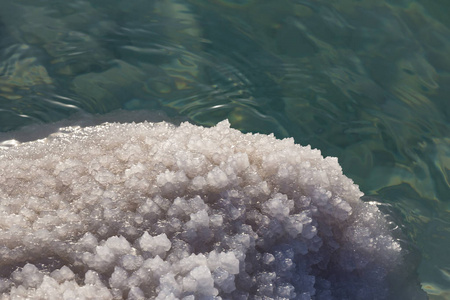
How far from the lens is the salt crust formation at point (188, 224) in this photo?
4.49 feet

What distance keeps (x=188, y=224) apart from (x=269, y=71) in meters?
1.30

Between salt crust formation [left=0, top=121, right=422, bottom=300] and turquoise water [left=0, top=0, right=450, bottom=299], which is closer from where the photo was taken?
salt crust formation [left=0, top=121, right=422, bottom=300]

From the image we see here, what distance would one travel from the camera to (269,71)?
2582mm

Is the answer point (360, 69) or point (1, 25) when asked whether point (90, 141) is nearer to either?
point (1, 25)

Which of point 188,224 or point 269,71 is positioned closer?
point 188,224

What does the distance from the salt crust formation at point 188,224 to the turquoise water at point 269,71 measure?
1.90 ft

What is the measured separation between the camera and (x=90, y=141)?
197 cm

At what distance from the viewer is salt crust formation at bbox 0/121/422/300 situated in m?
1.37

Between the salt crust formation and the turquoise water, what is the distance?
1.90 ft

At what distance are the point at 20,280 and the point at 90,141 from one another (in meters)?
0.70

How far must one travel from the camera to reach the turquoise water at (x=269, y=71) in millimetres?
2383

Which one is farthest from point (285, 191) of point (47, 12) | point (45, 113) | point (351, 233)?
point (47, 12)

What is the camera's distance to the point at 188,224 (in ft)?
4.82

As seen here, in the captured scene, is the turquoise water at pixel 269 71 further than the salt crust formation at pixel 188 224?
Yes
